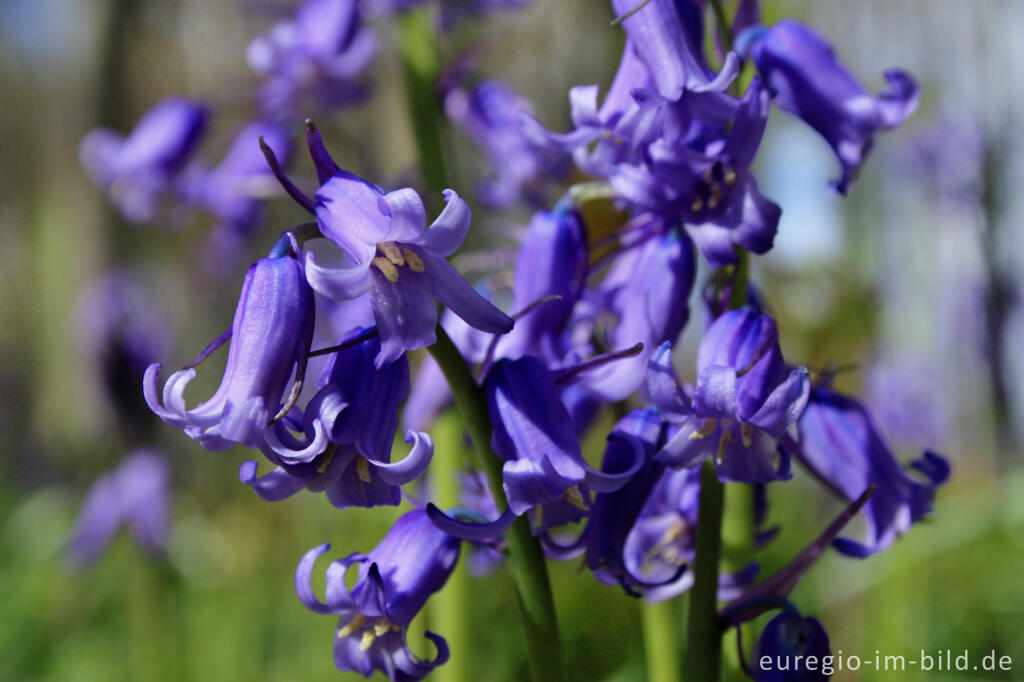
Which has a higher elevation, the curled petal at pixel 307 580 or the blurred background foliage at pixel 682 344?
the curled petal at pixel 307 580

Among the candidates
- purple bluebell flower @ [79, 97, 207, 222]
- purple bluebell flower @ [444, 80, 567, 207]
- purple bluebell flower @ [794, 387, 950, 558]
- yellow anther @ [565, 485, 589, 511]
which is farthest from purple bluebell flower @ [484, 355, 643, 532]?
purple bluebell flower @ [79, 97, 207, 222]

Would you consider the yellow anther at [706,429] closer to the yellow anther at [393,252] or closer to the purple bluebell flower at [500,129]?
the yellow anther at [393,252]

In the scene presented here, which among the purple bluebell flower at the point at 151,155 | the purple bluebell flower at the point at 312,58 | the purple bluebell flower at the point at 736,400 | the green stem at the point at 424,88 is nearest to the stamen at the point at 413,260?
the purple bluebell flower at the point at 736,400

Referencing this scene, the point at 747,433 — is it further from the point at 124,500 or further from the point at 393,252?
the point at 124,500

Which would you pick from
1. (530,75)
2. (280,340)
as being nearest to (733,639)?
(280,340)

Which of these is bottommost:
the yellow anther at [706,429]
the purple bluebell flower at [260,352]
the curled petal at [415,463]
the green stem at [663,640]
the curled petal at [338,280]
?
the green stem at [663,640]

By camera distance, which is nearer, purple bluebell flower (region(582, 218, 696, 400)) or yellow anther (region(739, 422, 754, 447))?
yellow anther (region(739, 422, 754, 447))

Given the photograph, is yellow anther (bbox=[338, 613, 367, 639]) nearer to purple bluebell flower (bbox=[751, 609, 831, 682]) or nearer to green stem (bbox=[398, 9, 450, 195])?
purple bluebell flower (bbox=[751, 609, 831, 682])
